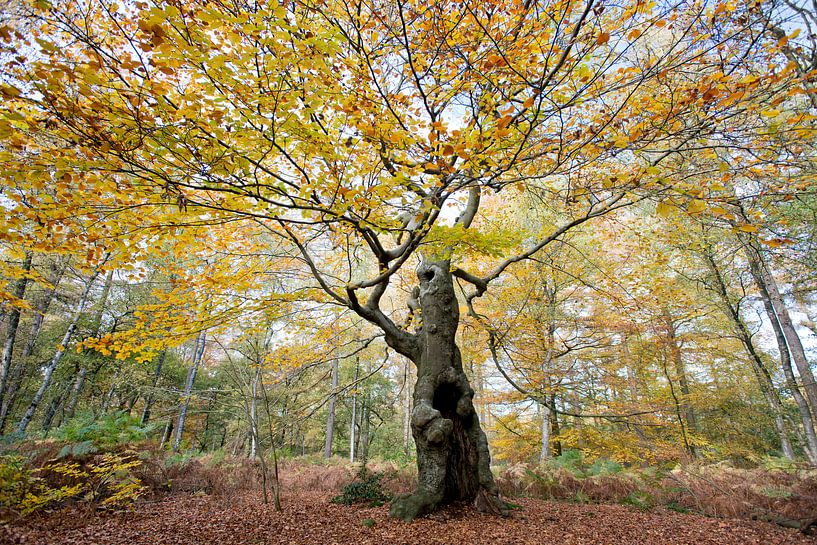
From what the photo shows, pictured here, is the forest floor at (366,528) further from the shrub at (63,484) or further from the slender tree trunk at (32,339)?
the slender tree trunk at (32,339)

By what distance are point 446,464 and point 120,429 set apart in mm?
6126

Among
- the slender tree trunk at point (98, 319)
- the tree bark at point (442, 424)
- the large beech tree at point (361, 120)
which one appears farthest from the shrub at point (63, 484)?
the slender tree trunk at point (98, 319)

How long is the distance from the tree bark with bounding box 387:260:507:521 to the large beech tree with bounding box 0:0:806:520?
3 centimetres

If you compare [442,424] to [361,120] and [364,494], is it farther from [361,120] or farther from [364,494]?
[361,120]

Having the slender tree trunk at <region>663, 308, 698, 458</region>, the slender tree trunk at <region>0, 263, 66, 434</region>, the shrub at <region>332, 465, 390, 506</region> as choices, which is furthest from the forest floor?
the slender tree trunk at <region>0, 263, 66, 434</region>

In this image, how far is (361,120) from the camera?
9.71 ft

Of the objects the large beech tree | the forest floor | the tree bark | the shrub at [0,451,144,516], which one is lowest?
the forest floor

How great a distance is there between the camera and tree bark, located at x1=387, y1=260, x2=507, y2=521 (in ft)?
14.0

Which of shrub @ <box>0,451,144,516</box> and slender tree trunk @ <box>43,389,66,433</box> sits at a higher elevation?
slender tree trunk @ <box>43,389,66,433</box>

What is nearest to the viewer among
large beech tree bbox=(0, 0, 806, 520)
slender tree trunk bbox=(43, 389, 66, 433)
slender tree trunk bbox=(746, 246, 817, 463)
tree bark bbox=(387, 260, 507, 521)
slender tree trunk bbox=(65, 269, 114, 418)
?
large beech tree bbox=(0, 0, 806, 520)

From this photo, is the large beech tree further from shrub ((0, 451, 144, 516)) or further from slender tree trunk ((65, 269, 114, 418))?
slender tree trunk ((65, 269, 114, 418))

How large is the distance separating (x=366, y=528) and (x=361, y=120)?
4.31 m

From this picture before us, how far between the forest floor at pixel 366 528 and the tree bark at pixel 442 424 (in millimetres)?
227

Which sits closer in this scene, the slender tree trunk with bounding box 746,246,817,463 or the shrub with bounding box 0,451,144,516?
the shrub with bounding box 0,451,144,516
